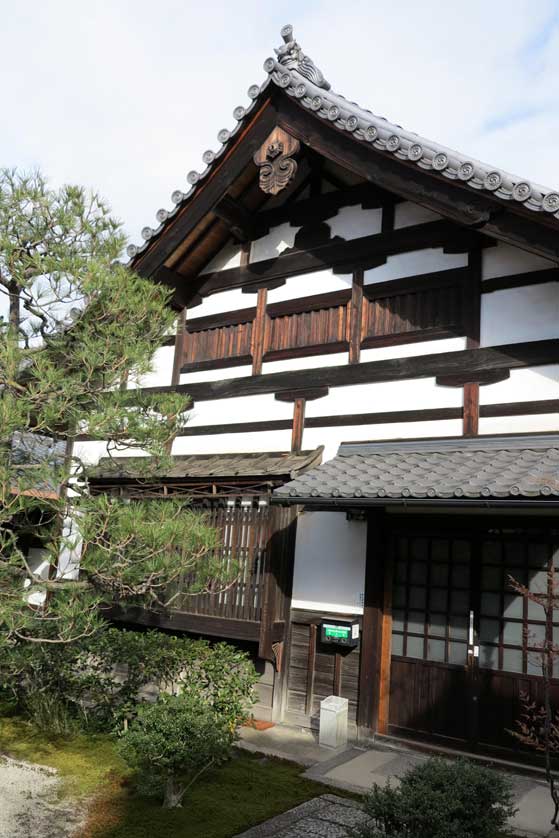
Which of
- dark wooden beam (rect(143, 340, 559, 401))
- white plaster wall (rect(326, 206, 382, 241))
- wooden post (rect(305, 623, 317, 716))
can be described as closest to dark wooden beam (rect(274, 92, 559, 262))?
white plaster wall (rect(326, 206, 382, 241))

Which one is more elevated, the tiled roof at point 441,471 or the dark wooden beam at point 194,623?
the tiled roof at point 441,471

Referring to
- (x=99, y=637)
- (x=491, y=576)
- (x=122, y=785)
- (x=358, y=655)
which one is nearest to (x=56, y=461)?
(x=99, y=637)

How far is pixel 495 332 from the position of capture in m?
8.50

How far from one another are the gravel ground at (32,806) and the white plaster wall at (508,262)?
24.5ft

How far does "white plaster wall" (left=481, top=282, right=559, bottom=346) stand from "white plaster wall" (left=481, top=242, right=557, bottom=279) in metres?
0.24

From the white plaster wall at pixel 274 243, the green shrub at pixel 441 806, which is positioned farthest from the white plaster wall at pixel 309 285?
the green shrub at pixel 441 806

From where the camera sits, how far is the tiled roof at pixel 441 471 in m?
6.66

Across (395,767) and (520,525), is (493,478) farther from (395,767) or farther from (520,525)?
(395,767)

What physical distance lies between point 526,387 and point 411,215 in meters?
3.04

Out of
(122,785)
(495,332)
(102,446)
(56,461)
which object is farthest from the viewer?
(102,446)

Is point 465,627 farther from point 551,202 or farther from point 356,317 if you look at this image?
point 551,202

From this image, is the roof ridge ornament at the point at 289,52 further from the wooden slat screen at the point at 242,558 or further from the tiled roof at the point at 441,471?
the wooden slat screen at the point at 242,558

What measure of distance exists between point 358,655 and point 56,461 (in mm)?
4437

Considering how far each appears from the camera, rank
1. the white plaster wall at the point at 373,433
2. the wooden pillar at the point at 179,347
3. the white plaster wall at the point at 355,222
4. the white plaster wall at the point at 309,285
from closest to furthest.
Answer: the white plaster wall at the point at 373,433, the white plaster wall at the point at 355,222, the white plaster wall at the point at 309,285, the wooden pillar at the point at 179,347
